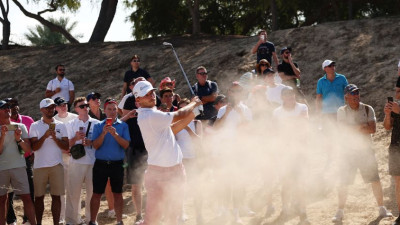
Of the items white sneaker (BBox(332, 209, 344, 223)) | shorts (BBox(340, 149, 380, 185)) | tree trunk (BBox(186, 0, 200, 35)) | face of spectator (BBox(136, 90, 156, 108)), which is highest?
tree trunk (BBox(186, 0, 200, 35))

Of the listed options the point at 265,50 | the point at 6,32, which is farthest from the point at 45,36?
the point at 265,50

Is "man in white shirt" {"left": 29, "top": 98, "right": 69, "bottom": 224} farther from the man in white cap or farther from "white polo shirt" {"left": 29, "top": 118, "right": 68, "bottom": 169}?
the man in white cap

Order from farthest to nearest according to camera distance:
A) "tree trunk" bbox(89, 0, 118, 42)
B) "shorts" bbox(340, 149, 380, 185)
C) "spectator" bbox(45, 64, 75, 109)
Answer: "tree trunk" bbox(89, 0, 118, 42) < "spectator" bbox(45, 64, 75, 109) < "shorts" bbox(340, 149, 380, 185)

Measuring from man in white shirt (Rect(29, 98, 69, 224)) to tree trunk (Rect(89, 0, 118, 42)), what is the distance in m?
16.0

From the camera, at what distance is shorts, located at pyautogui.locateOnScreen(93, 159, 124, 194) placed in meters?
10.0

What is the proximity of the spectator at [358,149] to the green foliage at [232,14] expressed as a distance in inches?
555

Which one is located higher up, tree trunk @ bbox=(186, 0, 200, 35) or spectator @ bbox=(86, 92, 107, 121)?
tree trunk @ bbox=(186, 0, 200, 35)

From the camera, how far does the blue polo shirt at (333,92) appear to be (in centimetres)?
1184

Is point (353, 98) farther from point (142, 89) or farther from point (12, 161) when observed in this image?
point (12, 161)

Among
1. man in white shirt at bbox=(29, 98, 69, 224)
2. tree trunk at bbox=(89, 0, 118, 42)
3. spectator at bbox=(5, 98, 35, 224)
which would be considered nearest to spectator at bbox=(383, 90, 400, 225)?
man in white shirt at bbox=(29, 98, 69, 224)

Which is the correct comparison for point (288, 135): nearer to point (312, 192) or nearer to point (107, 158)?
point (312, 192)

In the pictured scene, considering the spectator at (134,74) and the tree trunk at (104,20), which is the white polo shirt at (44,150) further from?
the tree trunk at (104,20)

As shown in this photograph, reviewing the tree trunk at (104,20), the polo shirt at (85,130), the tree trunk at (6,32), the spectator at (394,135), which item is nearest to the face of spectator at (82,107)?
the polo shirt at (85,130)

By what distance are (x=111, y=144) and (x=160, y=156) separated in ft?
7.90
